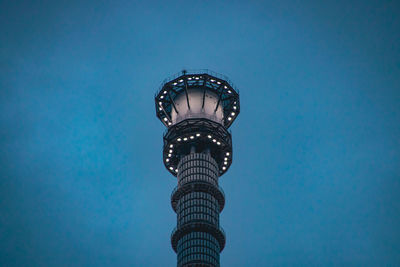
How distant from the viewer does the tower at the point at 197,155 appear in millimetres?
141250

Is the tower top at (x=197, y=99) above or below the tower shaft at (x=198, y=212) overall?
above

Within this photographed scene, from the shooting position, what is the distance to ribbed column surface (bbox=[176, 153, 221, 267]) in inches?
5438

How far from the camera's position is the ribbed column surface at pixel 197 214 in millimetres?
138125

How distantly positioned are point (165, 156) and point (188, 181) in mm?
13881

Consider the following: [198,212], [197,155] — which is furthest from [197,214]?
[197,155]

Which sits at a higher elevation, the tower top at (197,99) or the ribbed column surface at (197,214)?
the tower top at (197,99)

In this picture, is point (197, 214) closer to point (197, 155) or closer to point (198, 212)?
point (198, 212)

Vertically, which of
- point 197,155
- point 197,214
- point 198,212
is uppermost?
point 197,155

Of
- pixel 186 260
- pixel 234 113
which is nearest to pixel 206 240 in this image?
pixel 186 260

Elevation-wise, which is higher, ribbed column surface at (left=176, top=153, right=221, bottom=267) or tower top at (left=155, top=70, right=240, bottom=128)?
tower top at (left=155, top=70, right=240, bottom=128)

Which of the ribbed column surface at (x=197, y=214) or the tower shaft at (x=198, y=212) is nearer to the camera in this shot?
the ribbed column surface at (x=197, y=214)

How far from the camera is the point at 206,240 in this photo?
14038 centimetres

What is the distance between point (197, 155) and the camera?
155 metres

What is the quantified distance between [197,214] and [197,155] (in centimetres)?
1751
